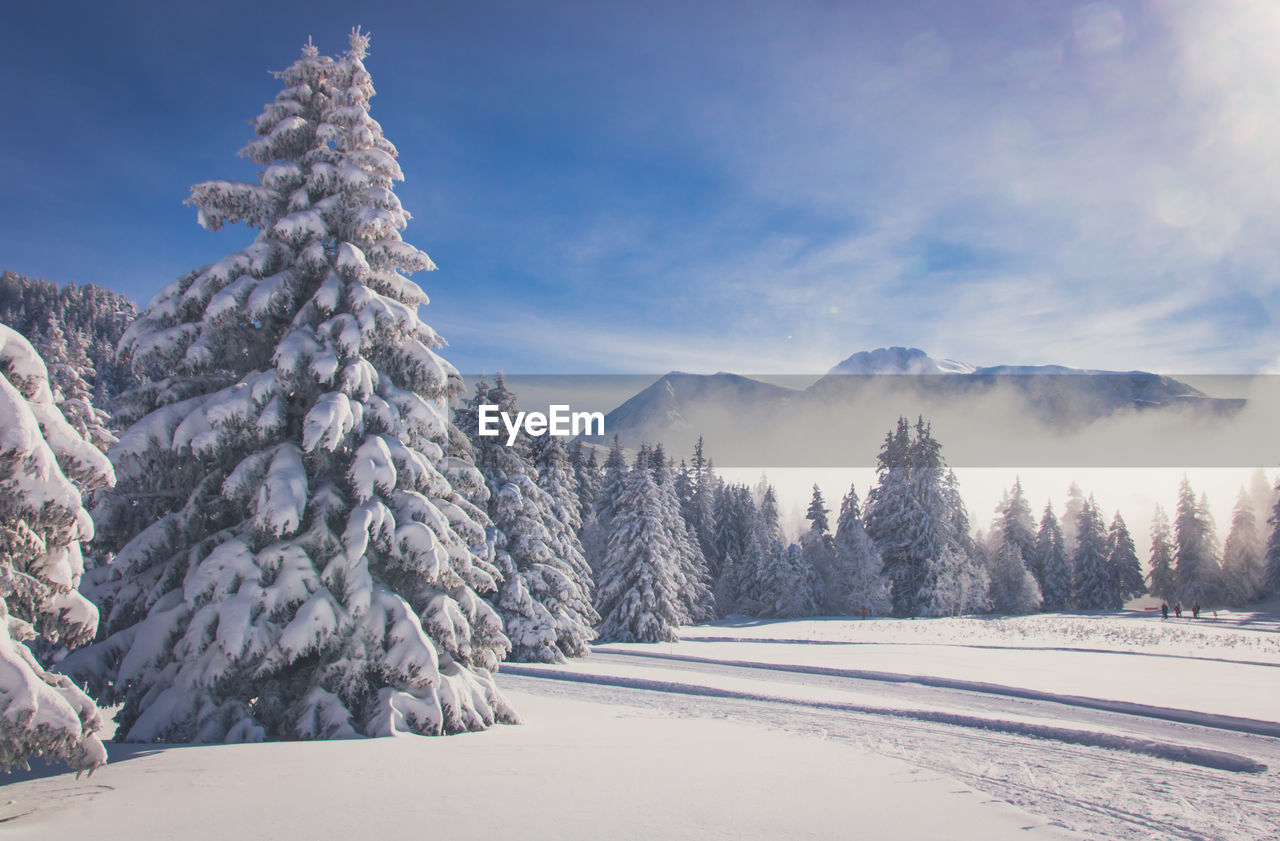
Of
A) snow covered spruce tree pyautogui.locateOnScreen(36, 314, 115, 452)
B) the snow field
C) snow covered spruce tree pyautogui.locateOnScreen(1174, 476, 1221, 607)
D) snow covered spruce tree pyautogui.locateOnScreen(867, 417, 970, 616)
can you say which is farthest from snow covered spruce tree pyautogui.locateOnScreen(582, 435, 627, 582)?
snow covered spruce tree pyautogui.locateOnScreen(1174, 476, 1221, 607)

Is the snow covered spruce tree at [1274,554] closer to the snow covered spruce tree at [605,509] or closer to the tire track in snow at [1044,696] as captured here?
the snow covered spruce tree at [605,509]

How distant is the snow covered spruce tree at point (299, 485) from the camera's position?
33.5 feet

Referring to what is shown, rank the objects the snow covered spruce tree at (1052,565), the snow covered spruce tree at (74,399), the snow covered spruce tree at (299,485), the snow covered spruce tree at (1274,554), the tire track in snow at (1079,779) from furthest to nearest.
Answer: the snow covered spruce tree at (1052,565), the snow covered spruce tree at (1274,554), the snow covered spruce tree at (74,399), the snow covered spruce tree at (299,485), the tire track in snow at (1079,779)

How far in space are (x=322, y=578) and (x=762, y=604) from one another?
5836 cm

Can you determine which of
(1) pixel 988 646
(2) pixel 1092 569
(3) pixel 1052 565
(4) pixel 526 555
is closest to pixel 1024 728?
(1) pixel 988 646

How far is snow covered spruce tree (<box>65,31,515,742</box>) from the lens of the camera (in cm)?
1022

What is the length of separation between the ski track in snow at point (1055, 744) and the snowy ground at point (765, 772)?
0.06 meters

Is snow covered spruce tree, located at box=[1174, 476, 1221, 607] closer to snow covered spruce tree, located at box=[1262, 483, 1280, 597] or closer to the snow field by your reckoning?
snow covered spruce tree, located at box=[1262, 483, 1280, 597]

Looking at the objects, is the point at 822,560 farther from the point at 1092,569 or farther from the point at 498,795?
the point at 498,795

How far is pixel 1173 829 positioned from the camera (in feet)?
23.9

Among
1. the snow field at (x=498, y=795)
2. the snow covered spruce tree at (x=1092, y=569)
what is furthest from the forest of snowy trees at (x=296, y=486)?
the snow covered spruce tree at (x=1092, y=569)

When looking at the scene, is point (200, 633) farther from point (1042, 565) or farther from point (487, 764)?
point (1042, 565)

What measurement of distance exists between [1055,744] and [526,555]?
70.5 ft

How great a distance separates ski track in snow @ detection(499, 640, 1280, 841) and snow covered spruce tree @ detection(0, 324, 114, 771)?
949cm
